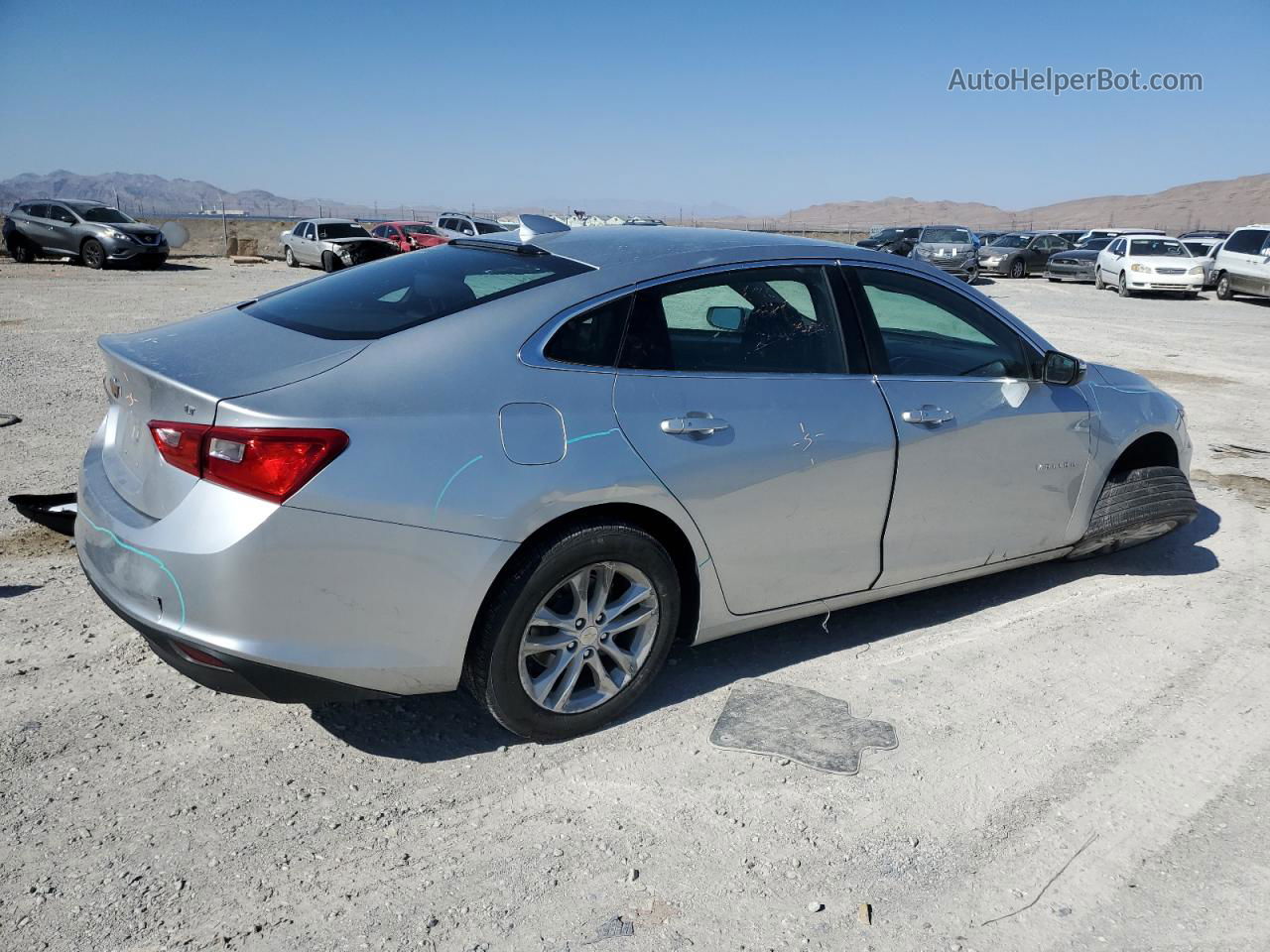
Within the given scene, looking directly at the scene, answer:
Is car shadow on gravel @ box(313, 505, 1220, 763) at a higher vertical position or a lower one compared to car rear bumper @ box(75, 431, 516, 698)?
lower

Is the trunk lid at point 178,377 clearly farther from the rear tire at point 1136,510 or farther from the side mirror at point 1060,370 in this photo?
the rear tire at point 1136,510

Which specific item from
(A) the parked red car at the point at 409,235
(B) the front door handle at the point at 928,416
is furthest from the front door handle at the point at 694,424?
(A) the parked red car at the point at 409,235

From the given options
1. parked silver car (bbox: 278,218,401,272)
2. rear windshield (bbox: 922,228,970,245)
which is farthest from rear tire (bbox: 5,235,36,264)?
rear windshield (bbox: 922,228,970,245)

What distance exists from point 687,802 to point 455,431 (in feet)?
4.29

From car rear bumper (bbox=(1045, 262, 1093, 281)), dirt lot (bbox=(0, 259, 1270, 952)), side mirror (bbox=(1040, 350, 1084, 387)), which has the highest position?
car rear bumper (bbox=(1045, 262, 1093, 281))

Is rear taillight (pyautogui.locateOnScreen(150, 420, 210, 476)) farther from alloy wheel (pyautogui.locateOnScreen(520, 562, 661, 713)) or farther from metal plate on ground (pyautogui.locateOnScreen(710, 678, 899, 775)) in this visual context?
metal plate on ground (pyautogui.locateOnScreen(710, 678, 899, 775))

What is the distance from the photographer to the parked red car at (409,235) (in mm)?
34656

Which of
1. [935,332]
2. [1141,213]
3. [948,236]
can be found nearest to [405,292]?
[935,332]

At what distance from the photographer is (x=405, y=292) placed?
3598 mm

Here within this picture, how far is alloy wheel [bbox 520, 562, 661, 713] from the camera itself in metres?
3.26

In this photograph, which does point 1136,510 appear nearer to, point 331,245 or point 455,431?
point 455,431

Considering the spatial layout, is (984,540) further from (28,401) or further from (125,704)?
(28,401)

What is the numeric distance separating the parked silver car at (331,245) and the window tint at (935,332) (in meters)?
28.1

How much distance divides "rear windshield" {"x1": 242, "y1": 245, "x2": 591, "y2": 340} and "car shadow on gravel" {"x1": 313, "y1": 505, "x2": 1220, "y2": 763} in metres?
1.32
